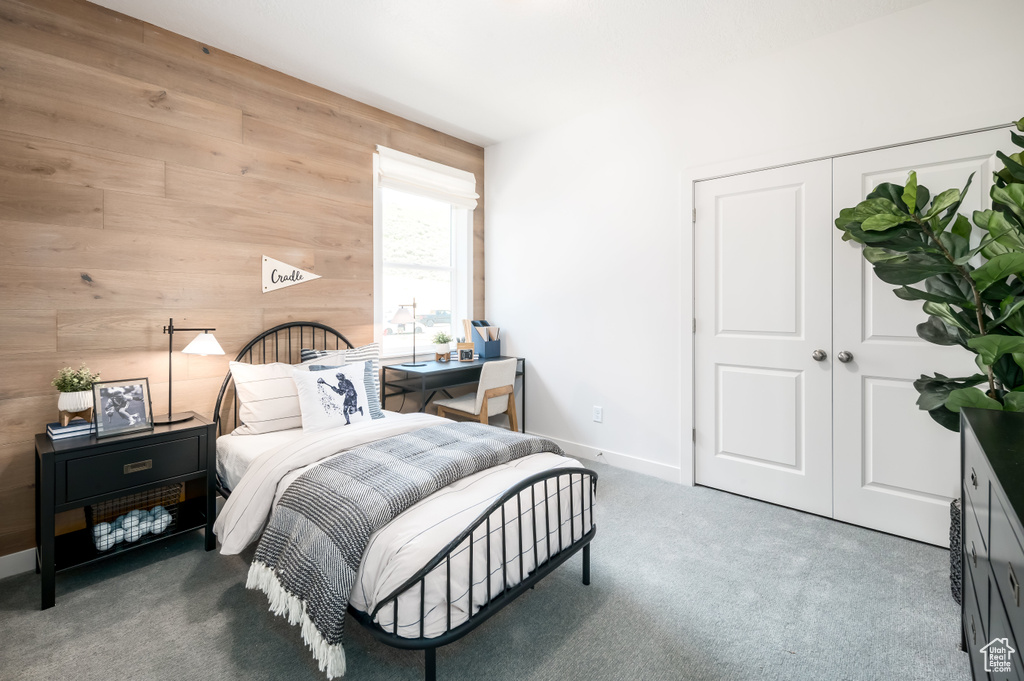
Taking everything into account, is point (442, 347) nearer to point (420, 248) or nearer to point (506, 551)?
point (420, 248)

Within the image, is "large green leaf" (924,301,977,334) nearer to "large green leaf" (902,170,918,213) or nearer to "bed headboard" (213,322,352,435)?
"large green leaf" (902,170,918,213)

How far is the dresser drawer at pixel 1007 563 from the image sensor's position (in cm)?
84

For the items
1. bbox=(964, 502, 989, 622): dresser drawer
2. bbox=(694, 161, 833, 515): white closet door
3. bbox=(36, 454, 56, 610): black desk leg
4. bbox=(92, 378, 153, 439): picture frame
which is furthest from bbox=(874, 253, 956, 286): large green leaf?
bbox=(36, 454, 56, 610): black desk leg

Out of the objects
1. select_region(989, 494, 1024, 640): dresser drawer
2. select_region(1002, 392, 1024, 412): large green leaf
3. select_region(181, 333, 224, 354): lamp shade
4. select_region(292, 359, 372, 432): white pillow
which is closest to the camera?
select_region(989, 494, 1024, 640): dresser drawer

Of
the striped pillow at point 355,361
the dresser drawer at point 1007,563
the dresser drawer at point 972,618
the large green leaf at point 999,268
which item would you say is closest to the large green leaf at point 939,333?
the large green leaf at point 999,268

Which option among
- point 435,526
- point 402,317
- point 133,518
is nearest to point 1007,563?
point 435,526

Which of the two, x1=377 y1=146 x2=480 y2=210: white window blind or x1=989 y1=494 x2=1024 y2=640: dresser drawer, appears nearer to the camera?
x1=989 y1=494 x2=1024 y2=640: dresser drawer

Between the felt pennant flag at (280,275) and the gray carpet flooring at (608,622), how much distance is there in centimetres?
147

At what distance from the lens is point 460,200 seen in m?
4.14

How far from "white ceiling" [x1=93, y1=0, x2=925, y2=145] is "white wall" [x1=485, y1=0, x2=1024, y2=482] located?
0.19m

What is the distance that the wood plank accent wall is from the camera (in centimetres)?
220

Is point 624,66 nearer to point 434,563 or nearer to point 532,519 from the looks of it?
point 532,519

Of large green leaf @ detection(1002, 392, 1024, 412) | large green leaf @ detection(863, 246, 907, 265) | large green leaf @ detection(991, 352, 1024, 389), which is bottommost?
large green leaf @ detection(1002, 392, 1024, 412)

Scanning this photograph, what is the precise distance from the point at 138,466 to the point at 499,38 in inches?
108
